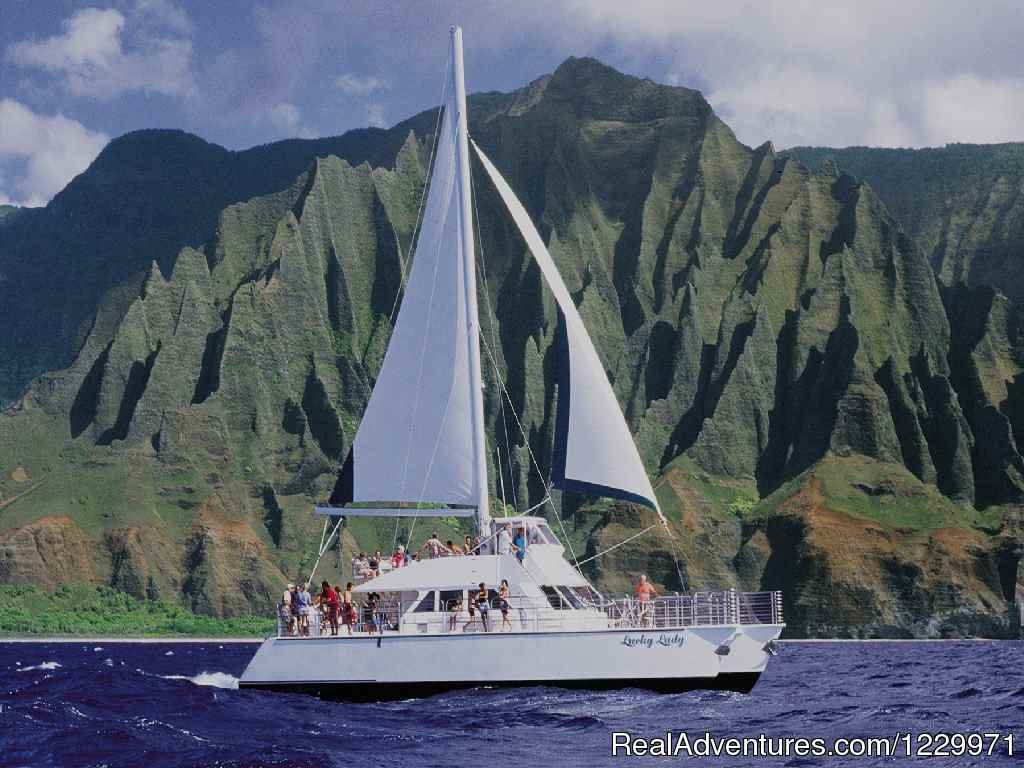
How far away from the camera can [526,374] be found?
157 m

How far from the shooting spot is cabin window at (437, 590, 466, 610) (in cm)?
3622

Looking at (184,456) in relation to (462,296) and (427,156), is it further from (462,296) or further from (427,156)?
(462,296)

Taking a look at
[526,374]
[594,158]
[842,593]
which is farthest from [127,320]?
[842,593]

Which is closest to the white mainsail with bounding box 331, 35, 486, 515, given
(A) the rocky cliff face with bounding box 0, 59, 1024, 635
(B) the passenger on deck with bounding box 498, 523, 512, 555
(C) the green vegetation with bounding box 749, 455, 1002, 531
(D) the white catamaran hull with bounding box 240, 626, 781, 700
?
(B) the passenger on deck with bounding box 498, 523, 512, 555

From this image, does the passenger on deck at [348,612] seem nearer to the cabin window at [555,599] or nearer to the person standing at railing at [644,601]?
the cabin window at [555,599]

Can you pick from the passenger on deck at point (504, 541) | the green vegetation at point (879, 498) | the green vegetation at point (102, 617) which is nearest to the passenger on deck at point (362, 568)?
the passenger on deck at point (504, 541)

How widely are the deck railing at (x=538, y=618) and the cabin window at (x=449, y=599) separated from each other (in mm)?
466

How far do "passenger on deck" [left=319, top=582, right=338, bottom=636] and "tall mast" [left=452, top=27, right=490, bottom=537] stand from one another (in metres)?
3.73

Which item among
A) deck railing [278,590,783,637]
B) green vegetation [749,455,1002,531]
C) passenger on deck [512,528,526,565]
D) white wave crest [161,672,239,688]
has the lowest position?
white wave crest [161,672,239,688]

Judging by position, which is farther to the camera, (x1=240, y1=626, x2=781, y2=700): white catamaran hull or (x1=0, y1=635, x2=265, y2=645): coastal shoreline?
(x1=0, y1=635, x2=265, y2=645): coastal shoreline

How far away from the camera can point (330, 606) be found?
3644cm

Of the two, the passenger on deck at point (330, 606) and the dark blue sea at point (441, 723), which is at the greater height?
the passenger on deck at point (330, 606)

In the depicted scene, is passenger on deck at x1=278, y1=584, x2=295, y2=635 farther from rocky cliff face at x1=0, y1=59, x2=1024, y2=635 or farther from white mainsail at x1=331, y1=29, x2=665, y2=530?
rocky cliff face at x1=0, y1=59, x2=1024, y2=635

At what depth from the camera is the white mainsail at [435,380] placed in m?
38.0
